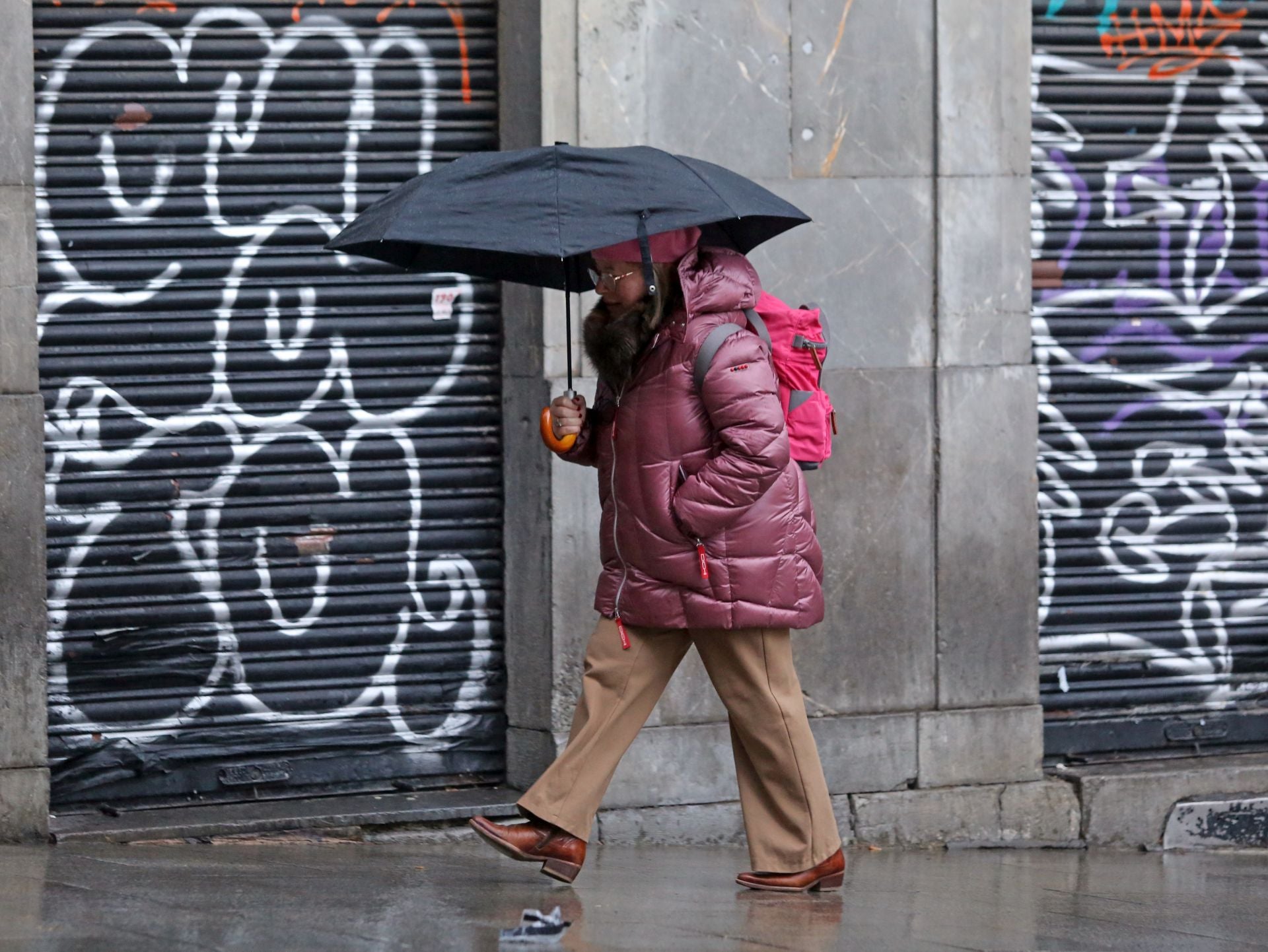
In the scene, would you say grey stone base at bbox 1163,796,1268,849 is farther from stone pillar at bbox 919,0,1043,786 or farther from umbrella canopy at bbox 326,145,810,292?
umbrella canopy at bbox 326,145,810,292

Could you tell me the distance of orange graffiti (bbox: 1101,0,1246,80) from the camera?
670 cm

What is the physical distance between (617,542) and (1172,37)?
3728 millimetres

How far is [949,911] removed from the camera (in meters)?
4.76

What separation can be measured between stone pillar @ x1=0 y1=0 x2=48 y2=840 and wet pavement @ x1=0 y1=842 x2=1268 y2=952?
331 millimetres

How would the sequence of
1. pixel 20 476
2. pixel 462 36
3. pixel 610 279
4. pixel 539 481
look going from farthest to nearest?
pixel 462 36
pixel 539 481
pixel 20 476
pixel 610 279

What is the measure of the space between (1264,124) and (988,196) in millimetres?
1464

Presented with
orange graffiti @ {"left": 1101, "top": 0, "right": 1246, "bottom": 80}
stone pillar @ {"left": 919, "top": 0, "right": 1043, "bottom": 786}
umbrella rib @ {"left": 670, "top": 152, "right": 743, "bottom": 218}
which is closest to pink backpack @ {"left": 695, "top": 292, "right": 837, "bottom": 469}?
umbrella rib @ {"left": 670, "top": 152, "right": 743, "bottom": 218}

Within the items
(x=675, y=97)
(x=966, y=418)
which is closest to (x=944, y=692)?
(x=966, y=418)

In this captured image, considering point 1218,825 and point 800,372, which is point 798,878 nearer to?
point 800,372

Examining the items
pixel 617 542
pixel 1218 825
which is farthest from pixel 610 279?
pixel 1218 825

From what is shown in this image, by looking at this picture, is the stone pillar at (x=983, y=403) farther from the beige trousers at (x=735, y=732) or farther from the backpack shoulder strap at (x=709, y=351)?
the backpack shoulder strap at (x=709, y=351)

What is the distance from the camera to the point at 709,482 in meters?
4.38

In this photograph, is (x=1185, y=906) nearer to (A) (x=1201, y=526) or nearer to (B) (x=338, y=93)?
(A) (x=1201, y=526)

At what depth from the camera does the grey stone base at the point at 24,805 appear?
553 centimetres
